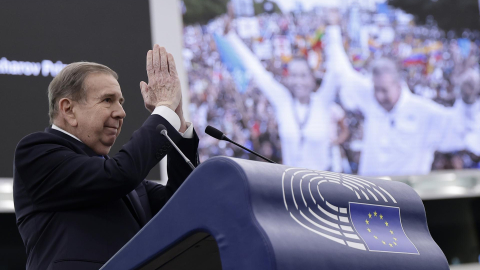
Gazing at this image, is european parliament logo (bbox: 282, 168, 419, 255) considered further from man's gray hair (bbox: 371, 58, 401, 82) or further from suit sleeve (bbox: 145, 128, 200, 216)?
man's gray hair (bbox: 371, 58, 401, 82)

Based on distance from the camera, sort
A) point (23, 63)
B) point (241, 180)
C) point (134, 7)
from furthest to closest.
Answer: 1. point (134, 7)
2. point (23, 63)
3. point (241, 180)

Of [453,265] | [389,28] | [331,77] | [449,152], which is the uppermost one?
[389,28]

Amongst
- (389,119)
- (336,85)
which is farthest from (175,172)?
(389,119)

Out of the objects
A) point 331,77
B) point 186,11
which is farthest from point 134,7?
point 331,77

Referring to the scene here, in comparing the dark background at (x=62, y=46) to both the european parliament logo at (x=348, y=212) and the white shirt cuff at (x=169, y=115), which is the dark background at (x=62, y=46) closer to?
the white shirt cuff at (x=169, y=115)

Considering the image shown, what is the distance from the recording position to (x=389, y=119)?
4.77m

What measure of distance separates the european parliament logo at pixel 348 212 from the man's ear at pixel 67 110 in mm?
833

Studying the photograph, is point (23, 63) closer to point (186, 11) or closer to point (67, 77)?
point (186, 11)

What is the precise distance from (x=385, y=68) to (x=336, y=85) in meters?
0.47

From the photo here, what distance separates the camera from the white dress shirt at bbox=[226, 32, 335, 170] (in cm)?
447

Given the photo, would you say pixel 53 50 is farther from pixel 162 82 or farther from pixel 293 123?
pixel 162 82

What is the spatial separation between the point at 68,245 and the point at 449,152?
4.18 metres

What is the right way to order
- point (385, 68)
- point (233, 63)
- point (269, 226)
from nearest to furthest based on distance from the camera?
1. point (269, 226)
2. point (233, 63)
3. point (385, 68)

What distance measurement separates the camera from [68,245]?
130cm
